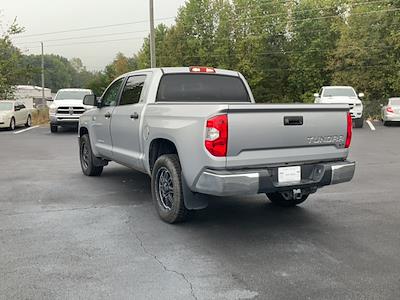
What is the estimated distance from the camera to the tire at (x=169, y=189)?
196 inches

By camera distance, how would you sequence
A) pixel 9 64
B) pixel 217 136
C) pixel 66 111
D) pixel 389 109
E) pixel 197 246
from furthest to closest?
pixel 9 64, pixel 389 109, pixel 66 111, pixel 197 246, pixel 217 136

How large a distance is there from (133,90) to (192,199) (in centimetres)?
232

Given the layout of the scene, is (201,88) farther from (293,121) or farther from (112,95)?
(293,121)

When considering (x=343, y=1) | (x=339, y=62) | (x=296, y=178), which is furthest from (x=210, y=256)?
(x=343, y=1)

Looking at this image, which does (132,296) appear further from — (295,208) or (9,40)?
(9,40)

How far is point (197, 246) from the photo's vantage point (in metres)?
4.45

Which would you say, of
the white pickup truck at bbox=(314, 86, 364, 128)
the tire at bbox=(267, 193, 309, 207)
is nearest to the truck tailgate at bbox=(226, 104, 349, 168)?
the tire at bbox=(267, 193, 309, 207)

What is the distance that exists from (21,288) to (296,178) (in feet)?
9.23

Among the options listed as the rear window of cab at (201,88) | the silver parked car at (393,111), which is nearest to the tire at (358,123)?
the silver parked car at (393,111)

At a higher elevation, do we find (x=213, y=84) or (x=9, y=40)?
(x=9, y=40)

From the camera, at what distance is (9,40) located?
28578 mm

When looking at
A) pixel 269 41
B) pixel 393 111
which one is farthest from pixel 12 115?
pixel 269 41

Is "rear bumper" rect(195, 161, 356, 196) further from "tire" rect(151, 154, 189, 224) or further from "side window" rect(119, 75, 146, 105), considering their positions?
"side window" rect(119, 75, 146, 105)

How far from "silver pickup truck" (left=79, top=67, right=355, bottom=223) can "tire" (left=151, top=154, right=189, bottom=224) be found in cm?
1
